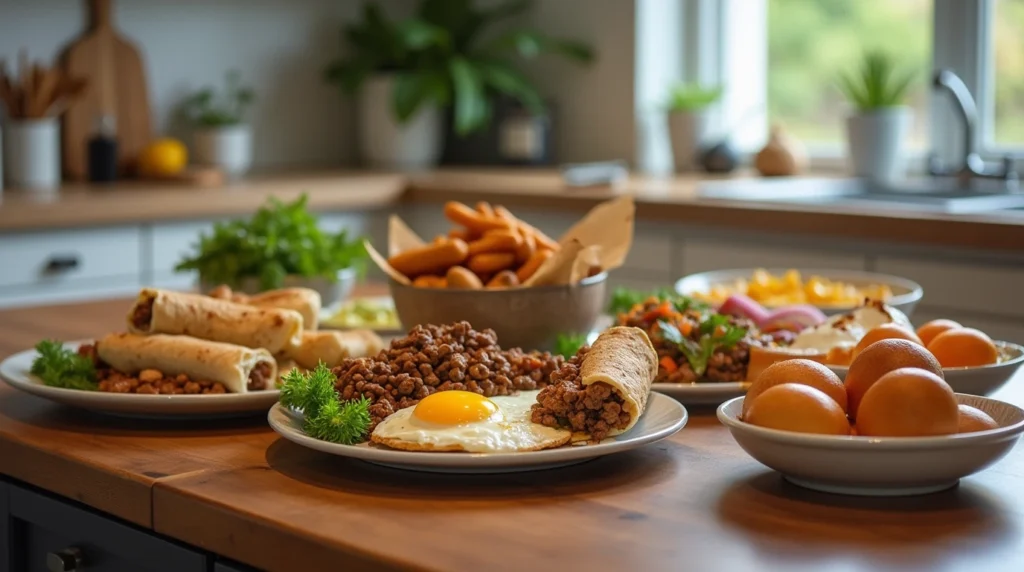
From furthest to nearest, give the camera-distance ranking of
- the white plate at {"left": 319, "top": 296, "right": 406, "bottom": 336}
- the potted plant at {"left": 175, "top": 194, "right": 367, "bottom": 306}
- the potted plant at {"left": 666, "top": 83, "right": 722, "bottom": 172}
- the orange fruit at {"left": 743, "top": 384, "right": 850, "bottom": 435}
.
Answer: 1. the potted plant at {"left": 666, "top": 83, "right": 722, "bottom": 172}
2. the potted plant at {"left": 175, "top": 194, "right": 367, "bottom": 306}
3. the white plate at {"left": 319, "top": 296, "right": 406, "bottom": 336}
4. the orange fruit at {"left": 743, "top": 384, "right": 850, "bottom": 435}

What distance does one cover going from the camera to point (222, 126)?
14.4 feet

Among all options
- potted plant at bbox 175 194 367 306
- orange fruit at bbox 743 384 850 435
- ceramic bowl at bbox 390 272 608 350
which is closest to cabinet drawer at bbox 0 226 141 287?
potted plant at bbox 175 194 367 306

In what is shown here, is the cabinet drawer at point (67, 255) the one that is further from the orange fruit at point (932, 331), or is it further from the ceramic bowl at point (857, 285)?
the orange fruit at point (932, 331)

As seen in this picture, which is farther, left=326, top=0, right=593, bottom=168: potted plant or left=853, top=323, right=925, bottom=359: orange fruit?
left=326, top=0, right=593, bottom=168: potted plant

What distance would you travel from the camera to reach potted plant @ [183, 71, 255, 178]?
170 inches

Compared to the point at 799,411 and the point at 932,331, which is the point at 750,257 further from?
the point at 799,411

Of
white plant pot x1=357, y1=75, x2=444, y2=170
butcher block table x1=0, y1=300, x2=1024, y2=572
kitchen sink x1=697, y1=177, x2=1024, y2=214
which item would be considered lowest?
butcher block table x1=0, y1=300, x2=1024, y2=572

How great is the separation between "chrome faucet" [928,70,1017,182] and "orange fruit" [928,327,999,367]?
7.21 feet

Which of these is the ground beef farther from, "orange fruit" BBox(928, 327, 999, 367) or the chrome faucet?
the chrome faucet

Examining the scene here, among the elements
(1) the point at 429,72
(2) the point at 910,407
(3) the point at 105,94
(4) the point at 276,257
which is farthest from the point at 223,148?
(2) the point at 910,407

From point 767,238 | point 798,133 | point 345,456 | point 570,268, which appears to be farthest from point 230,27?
point 345,456

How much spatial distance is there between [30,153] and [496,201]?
135 cm

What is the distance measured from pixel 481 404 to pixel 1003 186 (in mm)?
2601

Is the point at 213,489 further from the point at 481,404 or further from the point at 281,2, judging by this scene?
the point at 281,2
